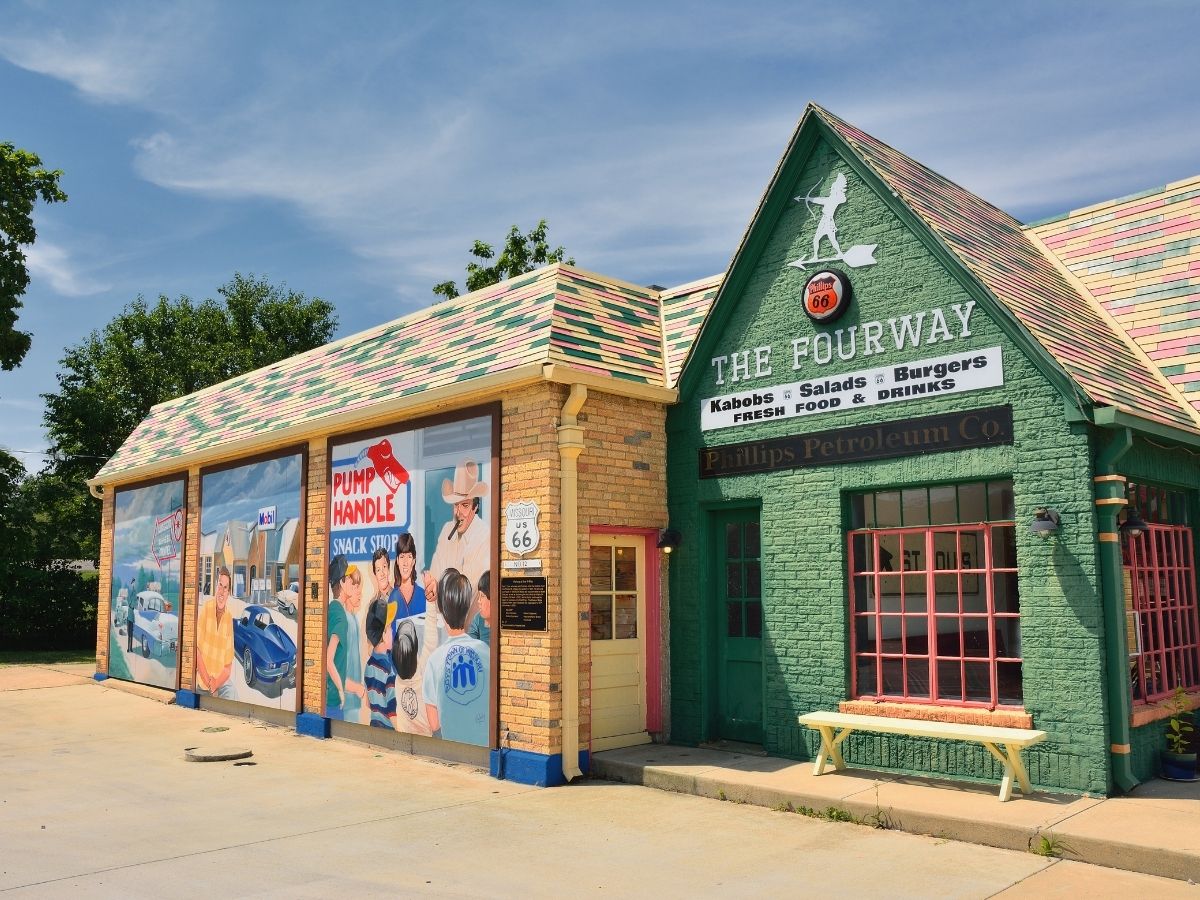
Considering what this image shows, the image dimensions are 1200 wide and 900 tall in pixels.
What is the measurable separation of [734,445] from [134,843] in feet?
21.1

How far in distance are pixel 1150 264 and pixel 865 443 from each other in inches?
145

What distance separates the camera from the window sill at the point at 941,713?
8.05 m

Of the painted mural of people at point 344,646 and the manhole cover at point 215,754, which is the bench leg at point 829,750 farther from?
the manhole cover at point 215,754

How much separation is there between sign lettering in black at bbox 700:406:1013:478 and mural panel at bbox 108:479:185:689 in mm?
10198

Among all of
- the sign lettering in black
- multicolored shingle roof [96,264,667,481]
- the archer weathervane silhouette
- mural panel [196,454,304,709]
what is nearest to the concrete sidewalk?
the sign lettering in black

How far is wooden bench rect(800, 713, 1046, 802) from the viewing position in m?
7.60

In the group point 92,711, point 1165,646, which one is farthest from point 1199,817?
point 92,711

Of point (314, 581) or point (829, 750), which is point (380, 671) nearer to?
point (314, 581)

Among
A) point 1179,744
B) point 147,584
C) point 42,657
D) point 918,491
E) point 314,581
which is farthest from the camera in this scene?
point 42,657

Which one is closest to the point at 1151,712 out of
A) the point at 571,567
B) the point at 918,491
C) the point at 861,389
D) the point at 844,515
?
the point at 918,491

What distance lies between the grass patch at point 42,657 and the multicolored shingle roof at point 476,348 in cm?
971

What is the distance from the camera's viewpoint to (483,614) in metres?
9.98

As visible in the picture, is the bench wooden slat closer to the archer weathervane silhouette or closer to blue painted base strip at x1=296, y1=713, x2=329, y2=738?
the archer weathervane silhouette

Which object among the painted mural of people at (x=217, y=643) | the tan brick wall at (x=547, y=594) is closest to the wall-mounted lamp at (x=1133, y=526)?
the tan brick wall at (x=547, y=594)
